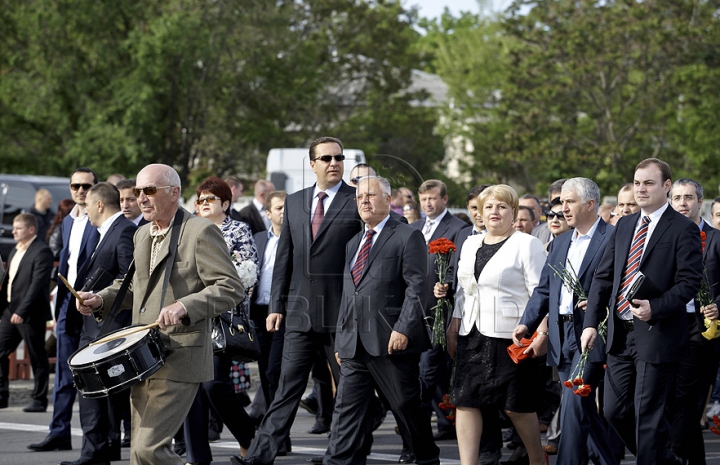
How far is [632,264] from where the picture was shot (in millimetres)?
7012

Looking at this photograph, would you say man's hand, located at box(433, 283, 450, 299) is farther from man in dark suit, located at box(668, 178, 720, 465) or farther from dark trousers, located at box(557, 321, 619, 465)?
man in dark suit, located at box(668, 178, 720, 465)

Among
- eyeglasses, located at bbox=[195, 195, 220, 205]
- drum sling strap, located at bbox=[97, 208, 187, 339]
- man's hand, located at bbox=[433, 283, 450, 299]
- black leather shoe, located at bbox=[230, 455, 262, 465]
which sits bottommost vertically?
black leather shoe, located at bbox=[230, 455, 262, 465]

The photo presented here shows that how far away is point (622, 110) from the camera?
3412 centimetres

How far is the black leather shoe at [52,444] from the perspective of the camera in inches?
358

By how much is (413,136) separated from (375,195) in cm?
3390

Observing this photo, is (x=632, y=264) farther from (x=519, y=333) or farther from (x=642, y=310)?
(x=519, y=333)

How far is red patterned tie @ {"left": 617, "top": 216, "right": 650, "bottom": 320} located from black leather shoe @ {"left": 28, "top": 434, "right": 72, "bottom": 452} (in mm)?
4843

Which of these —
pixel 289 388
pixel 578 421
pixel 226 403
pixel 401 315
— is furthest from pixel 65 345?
pixel 578 421

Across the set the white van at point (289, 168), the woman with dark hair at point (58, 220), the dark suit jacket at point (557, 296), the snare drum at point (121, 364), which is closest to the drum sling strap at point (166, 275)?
the snare drum at point (121, 364)

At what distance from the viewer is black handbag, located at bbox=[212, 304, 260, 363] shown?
770 cm

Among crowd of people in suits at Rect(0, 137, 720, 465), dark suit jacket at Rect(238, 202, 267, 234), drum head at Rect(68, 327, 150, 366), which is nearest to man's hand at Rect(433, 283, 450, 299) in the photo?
crowd of people in suits at Rect(0, 137, 720, 465)

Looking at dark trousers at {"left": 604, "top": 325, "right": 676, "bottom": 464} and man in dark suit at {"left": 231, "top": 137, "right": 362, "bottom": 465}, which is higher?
man in dark suit at {"left": 231, "top": 137, "right": 362, "bottom": 465}

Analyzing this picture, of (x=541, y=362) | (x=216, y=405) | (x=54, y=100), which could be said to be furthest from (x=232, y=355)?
(x=54, y=100)

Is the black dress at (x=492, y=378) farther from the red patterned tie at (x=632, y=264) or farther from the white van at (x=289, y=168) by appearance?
the white van at (x=289, y=168)
